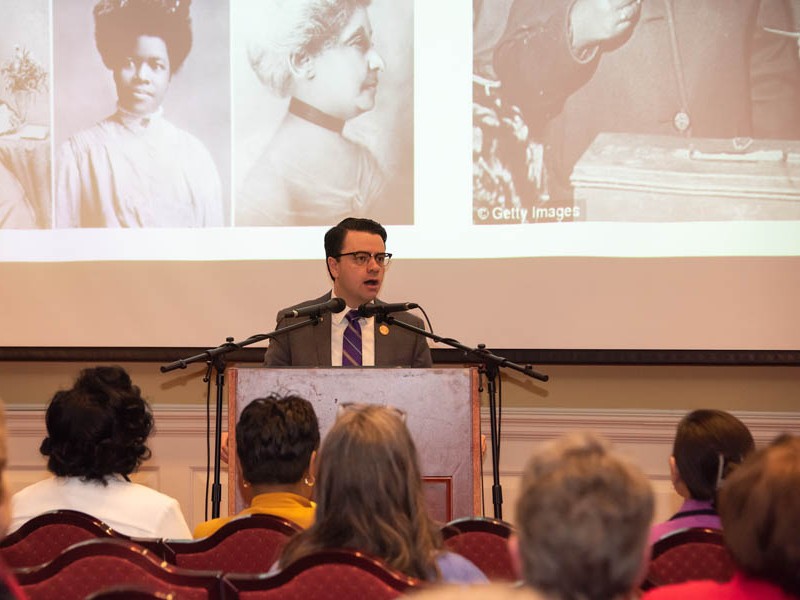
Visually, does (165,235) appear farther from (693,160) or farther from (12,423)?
(693,160)

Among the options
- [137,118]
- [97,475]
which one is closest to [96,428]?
[97,475]

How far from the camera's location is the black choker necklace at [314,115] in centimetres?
445

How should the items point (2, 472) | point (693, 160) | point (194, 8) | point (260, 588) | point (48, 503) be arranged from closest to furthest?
1. point (2, 472)
2. point (260, 588)
3. point (48, 503)
4. point (693, 160)
5. point (194, 8)

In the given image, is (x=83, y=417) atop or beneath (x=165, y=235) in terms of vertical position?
beneath

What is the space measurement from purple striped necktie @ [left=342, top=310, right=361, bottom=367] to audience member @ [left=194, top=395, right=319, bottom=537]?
123 centimetres

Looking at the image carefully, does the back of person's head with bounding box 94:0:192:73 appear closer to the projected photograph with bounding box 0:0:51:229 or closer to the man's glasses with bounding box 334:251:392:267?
the projected photograph with bounding box 0:0:51:229

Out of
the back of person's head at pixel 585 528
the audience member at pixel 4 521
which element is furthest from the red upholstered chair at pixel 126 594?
the back of person's head at pixel 585 528

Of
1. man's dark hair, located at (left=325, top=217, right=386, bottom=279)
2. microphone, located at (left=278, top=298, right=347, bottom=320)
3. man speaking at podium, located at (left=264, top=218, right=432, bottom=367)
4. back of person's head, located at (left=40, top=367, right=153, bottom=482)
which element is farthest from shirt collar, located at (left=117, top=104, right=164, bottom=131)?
back of person's head, located at (left=40, top=367, right=153, bottom=482)

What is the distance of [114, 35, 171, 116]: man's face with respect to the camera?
4.49 metres

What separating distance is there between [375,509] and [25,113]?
3.56 meters

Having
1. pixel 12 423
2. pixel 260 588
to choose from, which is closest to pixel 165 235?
pixel 12 423

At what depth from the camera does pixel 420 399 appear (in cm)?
300

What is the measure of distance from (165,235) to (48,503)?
2.24 metres

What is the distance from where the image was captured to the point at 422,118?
14.3ft
